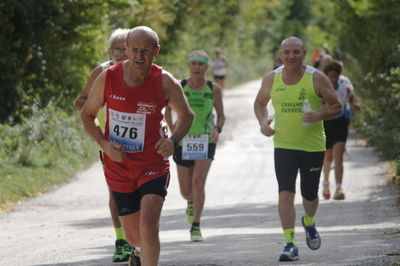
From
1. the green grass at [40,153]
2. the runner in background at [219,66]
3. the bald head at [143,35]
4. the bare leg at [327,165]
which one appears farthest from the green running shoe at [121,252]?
the runner in background at [219,66]

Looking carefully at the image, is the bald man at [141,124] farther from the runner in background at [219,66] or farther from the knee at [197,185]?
the runner in background at [219,66]

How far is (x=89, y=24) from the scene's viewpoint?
71.9 feet

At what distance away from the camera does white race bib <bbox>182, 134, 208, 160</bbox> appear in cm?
1173

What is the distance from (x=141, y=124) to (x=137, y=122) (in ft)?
0.11

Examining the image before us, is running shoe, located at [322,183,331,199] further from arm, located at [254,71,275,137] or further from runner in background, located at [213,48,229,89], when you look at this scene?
runner in background, located at [213,48,229,89]

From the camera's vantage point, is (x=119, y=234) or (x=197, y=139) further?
(x=197, y=139)

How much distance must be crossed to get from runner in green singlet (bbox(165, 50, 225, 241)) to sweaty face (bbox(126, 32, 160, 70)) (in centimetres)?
444

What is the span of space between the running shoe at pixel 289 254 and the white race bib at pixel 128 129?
2.56 metres

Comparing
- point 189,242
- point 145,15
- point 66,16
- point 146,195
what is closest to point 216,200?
point 189,242

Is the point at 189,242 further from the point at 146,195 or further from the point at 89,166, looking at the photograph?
the point at 89,166

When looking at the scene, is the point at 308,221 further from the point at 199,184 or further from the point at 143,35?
the point at 143,35

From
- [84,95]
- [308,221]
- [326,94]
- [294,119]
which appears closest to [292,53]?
[326,94]

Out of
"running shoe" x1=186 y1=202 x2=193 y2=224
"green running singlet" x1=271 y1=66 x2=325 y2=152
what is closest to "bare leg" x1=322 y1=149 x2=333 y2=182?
"running shoe" x1=186 y1=202 x2=193 y2=224

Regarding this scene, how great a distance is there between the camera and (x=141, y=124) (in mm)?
7277
